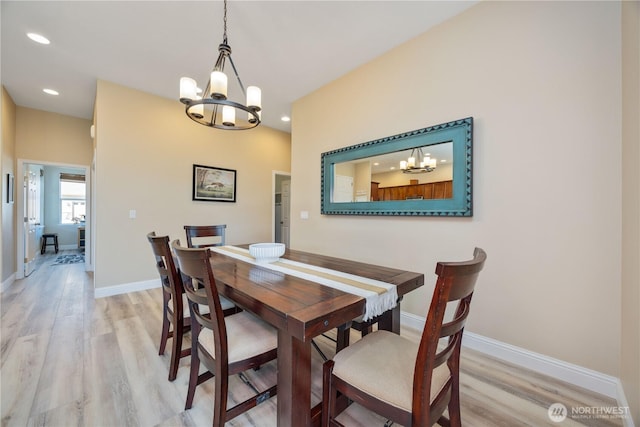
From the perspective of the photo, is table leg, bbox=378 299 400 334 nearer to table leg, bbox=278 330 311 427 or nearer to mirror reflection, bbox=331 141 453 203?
table leg, bbox=278 330 311 427

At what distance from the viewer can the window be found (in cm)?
730

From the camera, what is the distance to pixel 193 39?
8.11 feet

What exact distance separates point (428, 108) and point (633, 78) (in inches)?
48.0

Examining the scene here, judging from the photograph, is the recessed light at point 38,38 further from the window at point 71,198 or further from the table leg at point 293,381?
the window at point 71,198

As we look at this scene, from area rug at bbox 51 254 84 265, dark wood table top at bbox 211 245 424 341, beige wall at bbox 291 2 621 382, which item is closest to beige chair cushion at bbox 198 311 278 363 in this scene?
dark wood table top at bbox 211 245 424 341

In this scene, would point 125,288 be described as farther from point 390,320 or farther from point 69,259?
point 69,259

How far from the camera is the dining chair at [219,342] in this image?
1.13m

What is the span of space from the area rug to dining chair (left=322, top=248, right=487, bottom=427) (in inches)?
266

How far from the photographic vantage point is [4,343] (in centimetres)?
208

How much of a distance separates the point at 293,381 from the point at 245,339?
0.38 meters

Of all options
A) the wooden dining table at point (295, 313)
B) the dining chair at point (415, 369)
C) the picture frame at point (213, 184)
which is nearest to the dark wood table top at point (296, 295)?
the wooden dining table at point (295, 313)

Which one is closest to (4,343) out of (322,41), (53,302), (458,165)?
(53,302)

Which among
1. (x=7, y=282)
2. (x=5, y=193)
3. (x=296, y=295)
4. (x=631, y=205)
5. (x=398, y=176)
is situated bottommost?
(x=7, y=282)

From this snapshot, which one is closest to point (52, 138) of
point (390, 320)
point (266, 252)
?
point (266, 252)
